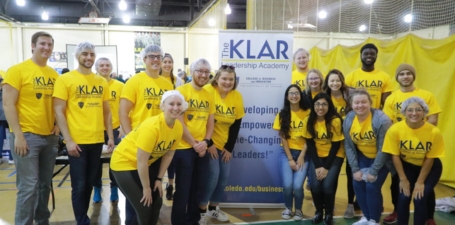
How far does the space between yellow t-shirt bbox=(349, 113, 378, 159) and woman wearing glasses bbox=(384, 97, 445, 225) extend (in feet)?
0.49

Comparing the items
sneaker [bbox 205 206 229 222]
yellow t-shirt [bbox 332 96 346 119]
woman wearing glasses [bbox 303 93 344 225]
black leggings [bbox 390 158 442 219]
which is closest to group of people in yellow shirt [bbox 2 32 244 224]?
sneaker [bbox 205 206 229 222]

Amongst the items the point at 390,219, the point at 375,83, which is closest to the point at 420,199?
the point at 390,219

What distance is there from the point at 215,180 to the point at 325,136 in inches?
45.0

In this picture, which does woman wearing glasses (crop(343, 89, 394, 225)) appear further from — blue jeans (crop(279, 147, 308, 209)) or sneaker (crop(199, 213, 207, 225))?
sneaker (crop(199, 213, 207, 225))

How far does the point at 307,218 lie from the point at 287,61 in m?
1.68

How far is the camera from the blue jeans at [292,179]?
321 cm

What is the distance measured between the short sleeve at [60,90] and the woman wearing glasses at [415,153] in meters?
2.69

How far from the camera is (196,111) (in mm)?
2771

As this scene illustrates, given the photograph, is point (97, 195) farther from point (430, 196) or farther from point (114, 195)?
point (430, 196)

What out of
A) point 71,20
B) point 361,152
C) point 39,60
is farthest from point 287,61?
point 71,20

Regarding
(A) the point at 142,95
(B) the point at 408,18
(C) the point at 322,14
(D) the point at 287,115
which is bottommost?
(D) the point at 287,115

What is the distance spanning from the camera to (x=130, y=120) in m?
2.69

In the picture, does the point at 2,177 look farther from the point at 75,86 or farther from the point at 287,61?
the point at 287,61

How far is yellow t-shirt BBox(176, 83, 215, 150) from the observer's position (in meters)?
2.76
